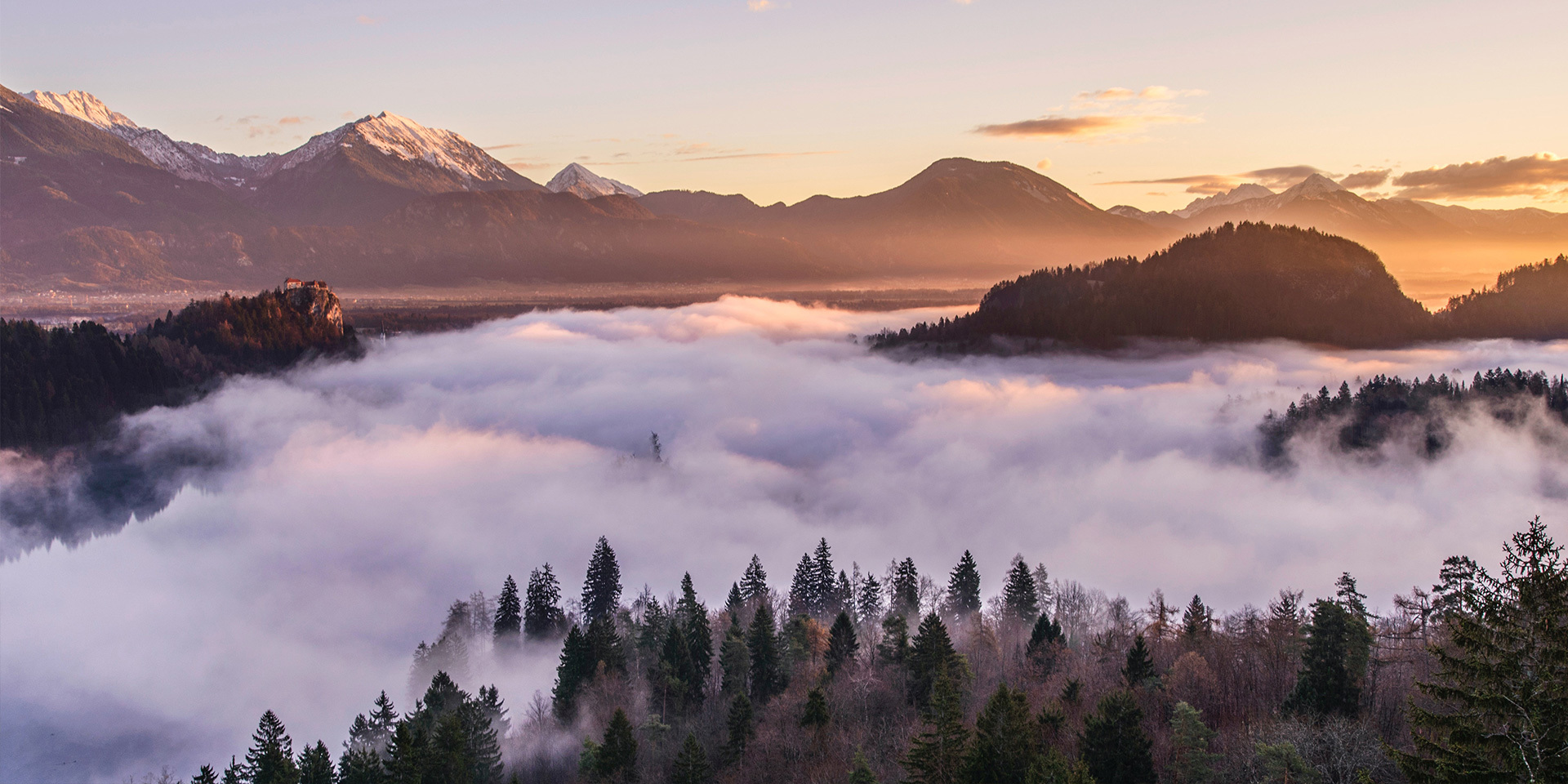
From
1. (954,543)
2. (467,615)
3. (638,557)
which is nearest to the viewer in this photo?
(467,615)

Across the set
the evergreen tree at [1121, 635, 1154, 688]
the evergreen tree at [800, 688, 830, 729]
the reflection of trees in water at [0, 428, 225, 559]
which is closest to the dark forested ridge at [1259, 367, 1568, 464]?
the evergreen tree at [1121, 635, 1154, 688]

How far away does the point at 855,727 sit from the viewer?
6366 centimetres

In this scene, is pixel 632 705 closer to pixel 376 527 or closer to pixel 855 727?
pixel 855 727

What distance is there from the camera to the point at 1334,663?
50938mm

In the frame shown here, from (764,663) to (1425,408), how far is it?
170563 mm

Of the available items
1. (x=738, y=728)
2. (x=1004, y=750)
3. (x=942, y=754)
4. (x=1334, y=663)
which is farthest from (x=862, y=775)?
(x=1334, y=663)

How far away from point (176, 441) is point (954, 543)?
7146 inches

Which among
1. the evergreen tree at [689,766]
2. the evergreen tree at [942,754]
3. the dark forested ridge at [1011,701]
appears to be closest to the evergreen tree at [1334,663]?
the dark forested ridge at [1011,701]

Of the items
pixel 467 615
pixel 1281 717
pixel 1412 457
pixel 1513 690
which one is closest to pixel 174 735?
pixel 467 615

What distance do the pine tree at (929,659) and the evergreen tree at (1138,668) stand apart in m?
12.9

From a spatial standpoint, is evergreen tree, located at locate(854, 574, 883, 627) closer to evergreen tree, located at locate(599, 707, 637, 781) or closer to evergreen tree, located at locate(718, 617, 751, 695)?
evergreen tree, located at locate(718, 617, 751, 695)

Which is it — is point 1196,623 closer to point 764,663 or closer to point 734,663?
point 764,663

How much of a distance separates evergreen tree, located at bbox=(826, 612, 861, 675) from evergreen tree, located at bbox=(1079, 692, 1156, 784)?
3411 centimetres

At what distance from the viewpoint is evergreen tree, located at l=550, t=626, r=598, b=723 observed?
76625mm
